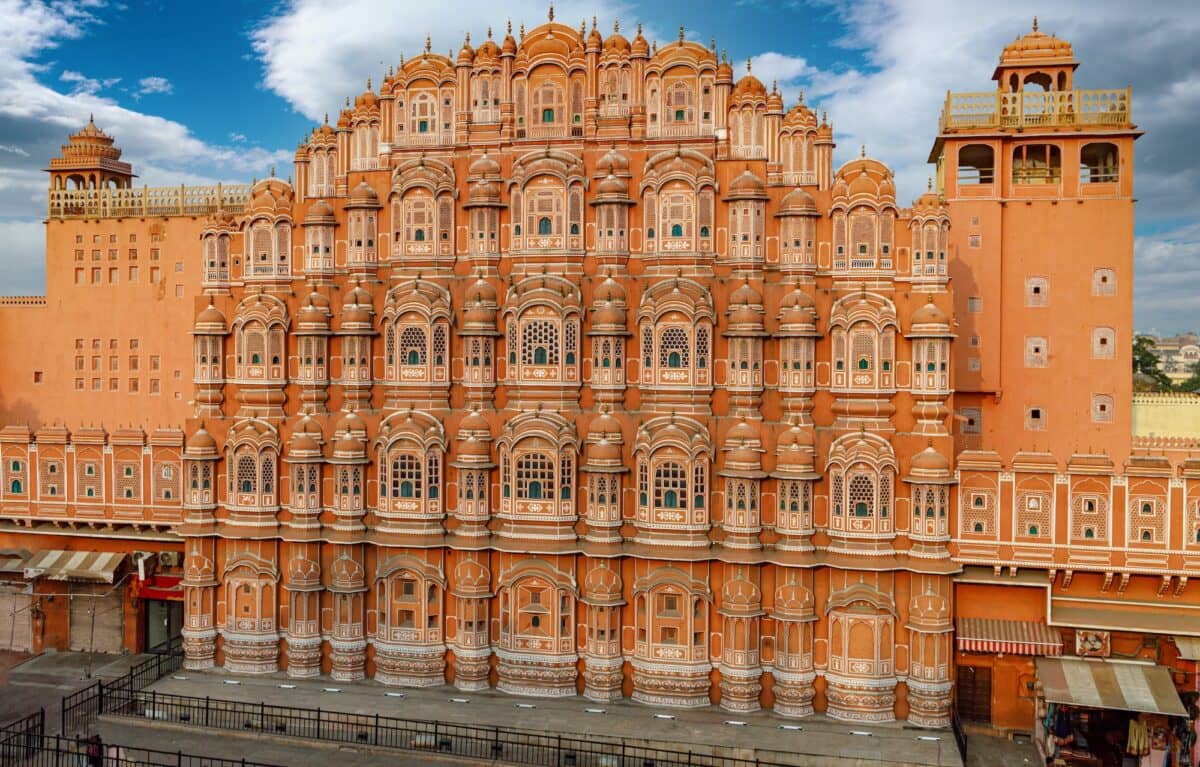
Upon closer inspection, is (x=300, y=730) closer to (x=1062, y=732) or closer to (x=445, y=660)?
(x=445, y=660)

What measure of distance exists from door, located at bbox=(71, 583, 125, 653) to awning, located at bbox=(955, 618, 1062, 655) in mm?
30939

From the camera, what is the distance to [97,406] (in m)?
44.6

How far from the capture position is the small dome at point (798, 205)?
3044 cm

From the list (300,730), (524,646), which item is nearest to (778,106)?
(524,646)

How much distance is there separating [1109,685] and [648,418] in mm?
15345

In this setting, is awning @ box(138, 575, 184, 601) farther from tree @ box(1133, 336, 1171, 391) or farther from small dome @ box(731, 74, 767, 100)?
tree @ box(1133, 336, 1171, 391)

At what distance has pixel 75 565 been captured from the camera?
37.0 metres

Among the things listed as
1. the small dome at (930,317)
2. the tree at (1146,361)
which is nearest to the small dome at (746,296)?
the small dome at (930,317)

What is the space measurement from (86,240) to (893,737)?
133 ft

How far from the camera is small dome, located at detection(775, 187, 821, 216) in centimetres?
3044

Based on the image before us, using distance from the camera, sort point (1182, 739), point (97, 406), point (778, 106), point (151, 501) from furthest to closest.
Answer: point (97, 406)
point (151, 501)
point (778, 106)
point (1182, 739)

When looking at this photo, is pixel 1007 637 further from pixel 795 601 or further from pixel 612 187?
pixel 612 187

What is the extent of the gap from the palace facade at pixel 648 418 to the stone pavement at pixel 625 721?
2.25ft

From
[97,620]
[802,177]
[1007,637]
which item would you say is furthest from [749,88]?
[97,620]
